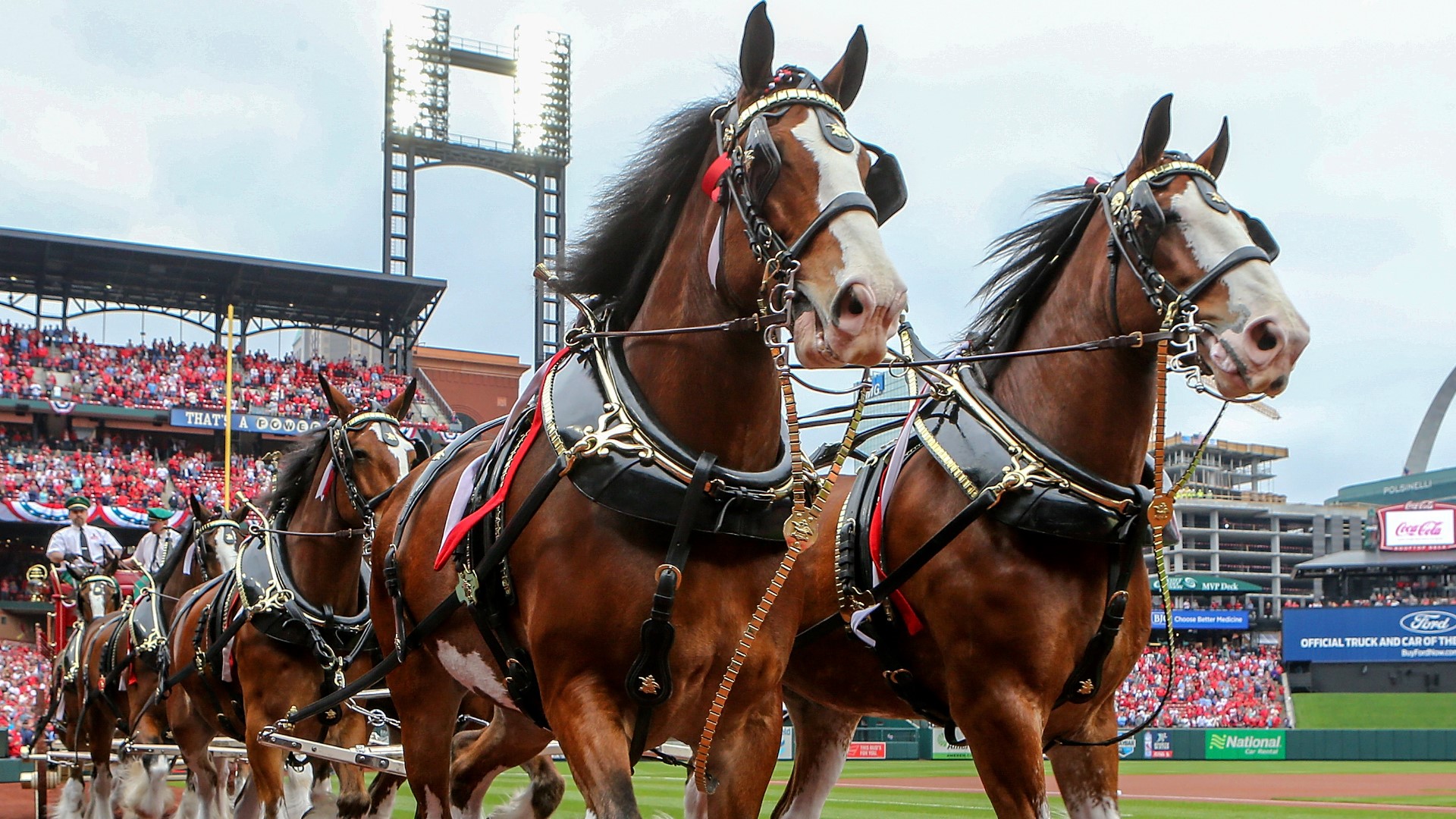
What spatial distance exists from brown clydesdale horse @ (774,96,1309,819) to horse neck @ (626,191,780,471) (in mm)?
564

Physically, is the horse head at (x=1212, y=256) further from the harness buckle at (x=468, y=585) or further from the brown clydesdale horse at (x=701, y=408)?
the harness buckle at (x=468, y=585)

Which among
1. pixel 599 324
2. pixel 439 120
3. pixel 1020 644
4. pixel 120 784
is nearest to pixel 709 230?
pixel 599 324

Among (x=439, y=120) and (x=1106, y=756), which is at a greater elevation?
(x=439, y=120)

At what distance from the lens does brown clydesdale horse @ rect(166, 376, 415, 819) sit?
7.03 m

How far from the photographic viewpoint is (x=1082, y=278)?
5.01 m

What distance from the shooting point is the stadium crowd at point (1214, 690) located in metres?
37.4

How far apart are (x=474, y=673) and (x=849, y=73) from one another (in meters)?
2.27

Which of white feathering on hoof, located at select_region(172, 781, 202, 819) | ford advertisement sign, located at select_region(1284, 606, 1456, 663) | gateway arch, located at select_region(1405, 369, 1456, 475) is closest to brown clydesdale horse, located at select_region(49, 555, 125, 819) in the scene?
white feathering on hoof, located at select_region(172, 781, 202, 819)

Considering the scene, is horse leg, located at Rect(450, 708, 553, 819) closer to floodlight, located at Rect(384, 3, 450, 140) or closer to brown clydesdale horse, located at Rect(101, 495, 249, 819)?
brown clydesdale horse, located at Rect(101, 495, 249, 819)

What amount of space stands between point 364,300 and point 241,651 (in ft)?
121

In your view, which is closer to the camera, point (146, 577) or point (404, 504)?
point (404, 504)

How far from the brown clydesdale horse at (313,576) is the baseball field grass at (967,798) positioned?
353 centimetres

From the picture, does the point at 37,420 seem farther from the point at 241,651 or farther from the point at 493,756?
the point at 493,756

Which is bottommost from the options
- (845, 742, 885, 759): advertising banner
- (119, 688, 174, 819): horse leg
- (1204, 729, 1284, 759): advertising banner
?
(1204, 729, 1284, 759): advertising banner
